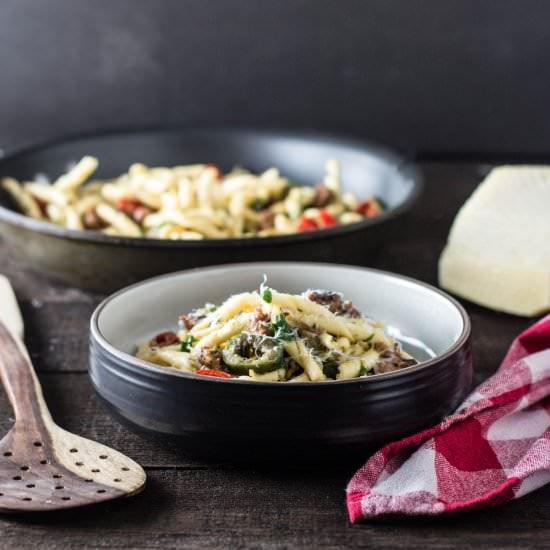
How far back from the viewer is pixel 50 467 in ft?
4.29

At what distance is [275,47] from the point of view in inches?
143

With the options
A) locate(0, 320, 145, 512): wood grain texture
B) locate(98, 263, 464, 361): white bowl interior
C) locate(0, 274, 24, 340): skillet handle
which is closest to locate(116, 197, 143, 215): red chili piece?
locate(0, 274, 24, 340): skillet handle

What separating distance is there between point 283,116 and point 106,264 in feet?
5.99

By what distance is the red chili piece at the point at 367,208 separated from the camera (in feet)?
8.05

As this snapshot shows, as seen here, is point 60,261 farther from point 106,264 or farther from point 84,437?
point 84,437

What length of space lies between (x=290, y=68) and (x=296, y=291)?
2.05m

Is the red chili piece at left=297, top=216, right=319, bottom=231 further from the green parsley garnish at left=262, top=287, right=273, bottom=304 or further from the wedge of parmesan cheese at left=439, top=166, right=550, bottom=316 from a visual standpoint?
the green parsley garnish at left=262, top=287, right=273, bottom=304

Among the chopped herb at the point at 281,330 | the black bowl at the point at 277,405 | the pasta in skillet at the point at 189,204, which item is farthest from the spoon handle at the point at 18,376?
the pasta in skillet at the point at 189,204

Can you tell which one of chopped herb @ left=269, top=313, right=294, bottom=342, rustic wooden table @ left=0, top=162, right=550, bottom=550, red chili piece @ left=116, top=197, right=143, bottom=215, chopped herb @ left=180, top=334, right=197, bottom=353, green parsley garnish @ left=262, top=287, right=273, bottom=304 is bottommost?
red chili piece @ left=116, top=197, right=143, bottom=215

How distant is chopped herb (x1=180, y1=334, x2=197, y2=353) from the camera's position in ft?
4.89

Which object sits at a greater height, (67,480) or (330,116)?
(67,480)

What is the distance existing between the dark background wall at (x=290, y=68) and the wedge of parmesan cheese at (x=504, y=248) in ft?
4.55

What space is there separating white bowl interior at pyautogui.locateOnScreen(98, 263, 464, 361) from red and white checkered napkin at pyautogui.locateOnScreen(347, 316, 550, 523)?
14 centimetres

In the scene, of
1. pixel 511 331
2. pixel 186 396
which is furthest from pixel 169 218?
pixel 186 396
